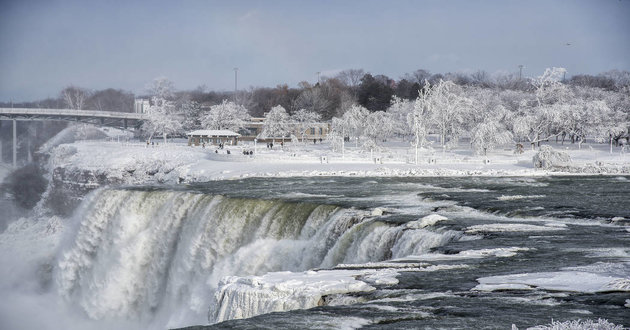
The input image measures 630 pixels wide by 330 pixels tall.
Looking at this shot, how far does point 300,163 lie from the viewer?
62.3 m

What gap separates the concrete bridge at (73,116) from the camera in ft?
357

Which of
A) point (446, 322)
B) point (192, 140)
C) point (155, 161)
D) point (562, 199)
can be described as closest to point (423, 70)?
point (192, 140)

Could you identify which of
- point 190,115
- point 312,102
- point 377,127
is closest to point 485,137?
point 377,127

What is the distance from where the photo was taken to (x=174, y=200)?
115 feet

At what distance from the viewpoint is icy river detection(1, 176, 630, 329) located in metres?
13.6

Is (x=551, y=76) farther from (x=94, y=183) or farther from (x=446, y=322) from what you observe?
(x=446, y=322)

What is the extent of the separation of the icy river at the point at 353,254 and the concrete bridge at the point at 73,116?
2617 inches

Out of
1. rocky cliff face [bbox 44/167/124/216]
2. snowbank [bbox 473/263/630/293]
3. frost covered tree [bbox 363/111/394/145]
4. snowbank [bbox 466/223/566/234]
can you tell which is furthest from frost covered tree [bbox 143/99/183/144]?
snowbank [bbox 473/263/630/293]

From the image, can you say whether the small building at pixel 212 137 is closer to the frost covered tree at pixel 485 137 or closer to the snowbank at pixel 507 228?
the frost covered tree at pixel 485 137

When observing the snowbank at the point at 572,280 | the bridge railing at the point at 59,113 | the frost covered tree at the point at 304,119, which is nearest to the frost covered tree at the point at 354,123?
the frost covered tree at the point at 304,119

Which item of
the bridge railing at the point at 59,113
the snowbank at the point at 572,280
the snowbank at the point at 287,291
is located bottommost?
the snowbank at the point at 287,291

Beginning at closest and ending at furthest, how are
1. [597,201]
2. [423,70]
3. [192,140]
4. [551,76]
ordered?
[597,201] → [551,76] → [192,140] → [423,70]

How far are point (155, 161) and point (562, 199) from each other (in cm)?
4617

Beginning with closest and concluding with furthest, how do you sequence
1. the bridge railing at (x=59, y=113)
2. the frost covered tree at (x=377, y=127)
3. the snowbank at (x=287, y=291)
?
1. the snowbank at (x=287, y=291)
2. the frost covered tree at (x=377, y=127)
3. the bridge railing at (x=59, y=113)
